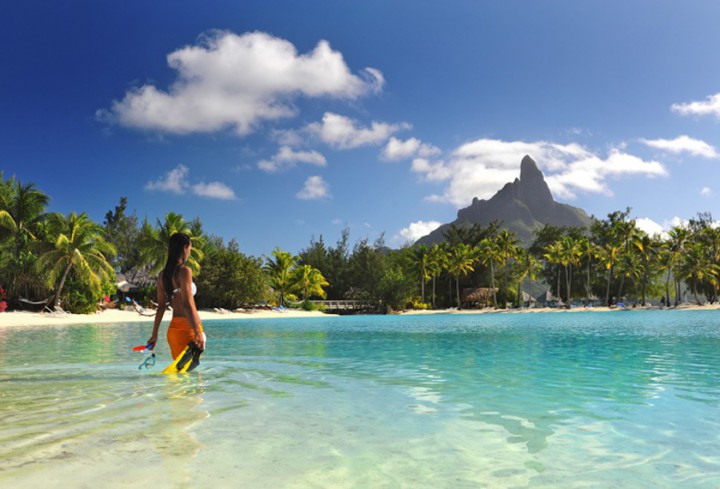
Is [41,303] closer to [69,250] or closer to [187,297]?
[69,250]

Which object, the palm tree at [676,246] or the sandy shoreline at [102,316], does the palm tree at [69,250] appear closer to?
the sandy shoreline at [102,316]

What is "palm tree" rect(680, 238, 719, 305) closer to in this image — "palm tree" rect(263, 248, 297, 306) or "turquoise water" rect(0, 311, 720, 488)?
"palm tree" rect(263, 248, 297, 306)

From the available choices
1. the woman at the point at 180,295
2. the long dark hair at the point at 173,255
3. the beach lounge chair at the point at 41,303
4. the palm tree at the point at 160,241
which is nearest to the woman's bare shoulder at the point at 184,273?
the woman at the point at 180,295

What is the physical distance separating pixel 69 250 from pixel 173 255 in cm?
3356

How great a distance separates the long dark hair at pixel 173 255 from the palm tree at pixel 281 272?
184 feet

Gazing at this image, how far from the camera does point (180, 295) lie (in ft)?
20.6

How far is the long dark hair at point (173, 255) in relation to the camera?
6.21 metres

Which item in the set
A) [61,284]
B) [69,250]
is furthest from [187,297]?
[61,284]

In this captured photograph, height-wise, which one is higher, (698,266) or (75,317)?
(698,266)

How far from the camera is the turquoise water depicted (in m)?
3.53

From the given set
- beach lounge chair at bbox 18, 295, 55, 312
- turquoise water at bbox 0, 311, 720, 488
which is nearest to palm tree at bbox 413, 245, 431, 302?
beach lounge chair at bbox 18, 295, 55, 312

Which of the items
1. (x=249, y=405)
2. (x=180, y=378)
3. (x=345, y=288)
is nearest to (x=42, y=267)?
(x=180, y=378)

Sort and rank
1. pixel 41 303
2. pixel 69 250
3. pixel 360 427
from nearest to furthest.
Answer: pixel 360 427, pixel 69 250, pixel 41 303

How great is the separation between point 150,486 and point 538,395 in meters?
5.12
